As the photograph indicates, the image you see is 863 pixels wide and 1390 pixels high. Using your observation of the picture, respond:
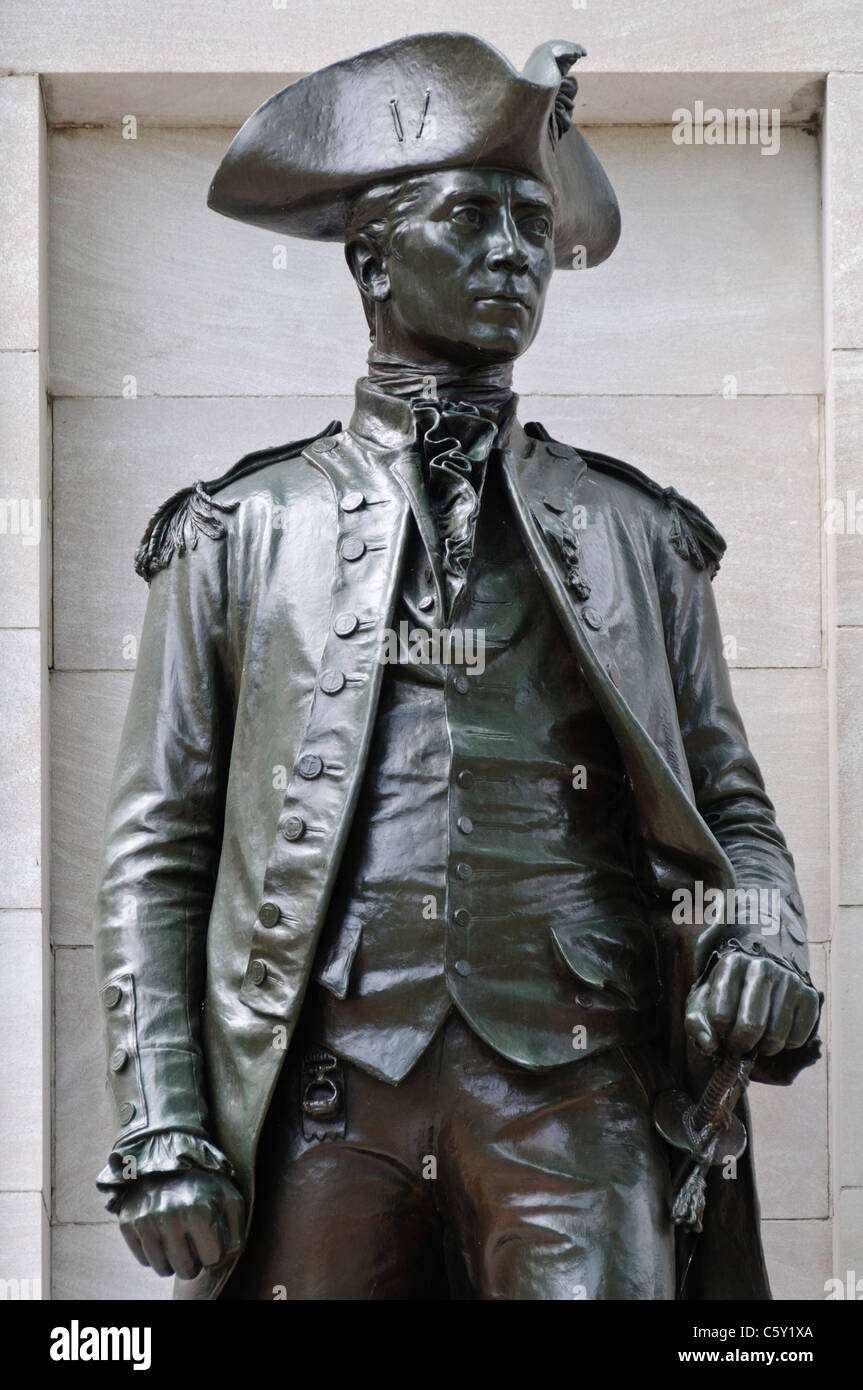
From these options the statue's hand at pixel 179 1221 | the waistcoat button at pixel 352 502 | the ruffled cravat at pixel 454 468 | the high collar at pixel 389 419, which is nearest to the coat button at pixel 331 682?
the ruffled cravat at pixel 454 468

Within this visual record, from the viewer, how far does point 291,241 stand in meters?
7.64

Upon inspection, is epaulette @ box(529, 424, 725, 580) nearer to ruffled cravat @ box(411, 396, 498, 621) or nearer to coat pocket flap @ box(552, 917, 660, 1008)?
ruffled cravat @ box(411, 396, 498, 621)

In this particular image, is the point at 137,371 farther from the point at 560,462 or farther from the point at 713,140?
the point at 560,462

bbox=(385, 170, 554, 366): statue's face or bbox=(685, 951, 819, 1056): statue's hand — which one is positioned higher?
bbox=(385, 170, 554, 366): statue's face

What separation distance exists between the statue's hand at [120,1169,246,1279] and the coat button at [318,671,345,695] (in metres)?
0.88

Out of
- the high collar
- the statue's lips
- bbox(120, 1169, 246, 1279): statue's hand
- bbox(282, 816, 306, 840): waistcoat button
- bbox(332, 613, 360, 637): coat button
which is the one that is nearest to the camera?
bbox(120, 1169, 246, 1279): statue's hand

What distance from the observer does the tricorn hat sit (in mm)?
5465

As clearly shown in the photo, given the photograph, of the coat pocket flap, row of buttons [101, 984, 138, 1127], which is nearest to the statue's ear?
the coat pocket flap

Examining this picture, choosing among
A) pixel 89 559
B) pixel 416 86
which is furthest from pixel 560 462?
pixel 89 559

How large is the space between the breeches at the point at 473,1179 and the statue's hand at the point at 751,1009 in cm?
26

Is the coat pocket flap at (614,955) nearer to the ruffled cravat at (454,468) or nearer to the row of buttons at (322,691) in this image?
the row of buttons at (322,691)

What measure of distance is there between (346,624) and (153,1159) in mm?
1017

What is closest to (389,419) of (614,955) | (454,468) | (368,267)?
(454,468)

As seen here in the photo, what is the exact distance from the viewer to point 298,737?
17.4ft
